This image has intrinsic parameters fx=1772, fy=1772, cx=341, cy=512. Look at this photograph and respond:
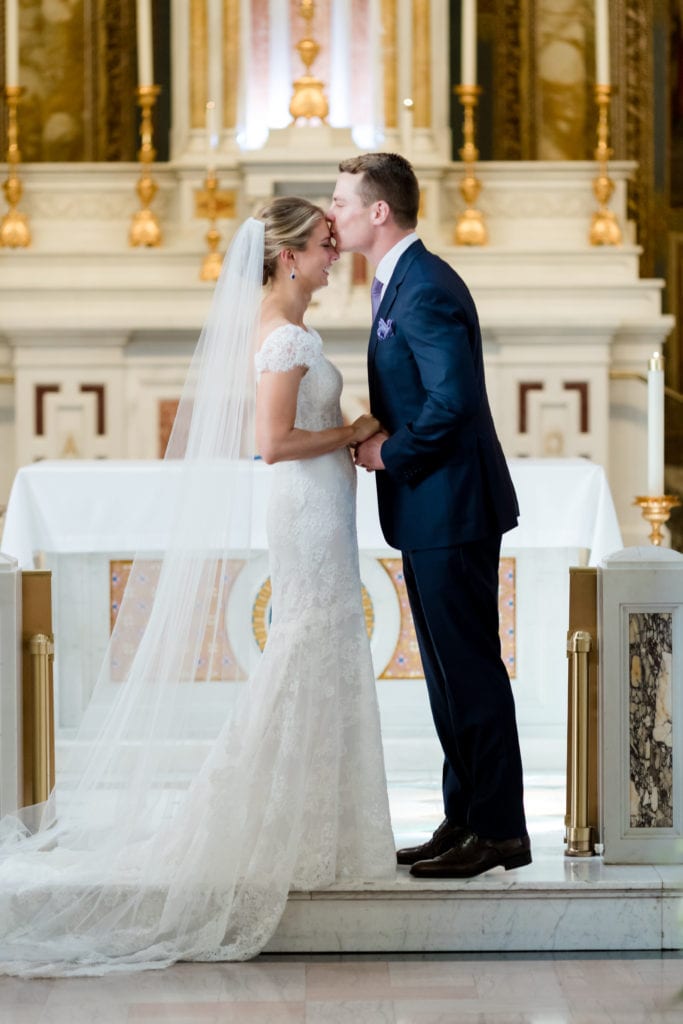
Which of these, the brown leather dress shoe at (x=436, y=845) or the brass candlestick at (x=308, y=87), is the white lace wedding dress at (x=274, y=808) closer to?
the brown leather dress shoe at (x=436, y=845)

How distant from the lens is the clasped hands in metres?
3.97

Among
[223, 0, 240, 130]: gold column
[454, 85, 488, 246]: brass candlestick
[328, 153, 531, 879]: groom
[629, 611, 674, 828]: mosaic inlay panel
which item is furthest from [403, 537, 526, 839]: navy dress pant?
[223, 0, 240, 130]: gold column

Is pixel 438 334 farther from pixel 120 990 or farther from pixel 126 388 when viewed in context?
pixel 126 388

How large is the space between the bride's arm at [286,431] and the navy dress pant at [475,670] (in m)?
0.31

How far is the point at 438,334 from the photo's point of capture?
3.88m

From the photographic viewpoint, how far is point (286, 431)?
13.0 ft

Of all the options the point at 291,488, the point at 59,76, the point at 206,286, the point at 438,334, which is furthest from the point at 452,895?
the point at 59,76

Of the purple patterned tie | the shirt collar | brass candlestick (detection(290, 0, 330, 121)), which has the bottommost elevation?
the purple patterned tie

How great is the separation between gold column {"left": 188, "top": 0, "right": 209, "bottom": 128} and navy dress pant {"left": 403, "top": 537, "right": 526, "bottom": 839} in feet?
13.1

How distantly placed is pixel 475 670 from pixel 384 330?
790 mm

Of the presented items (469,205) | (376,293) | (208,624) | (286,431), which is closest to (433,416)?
(286,431)

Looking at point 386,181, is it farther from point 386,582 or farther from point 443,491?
point 386,582

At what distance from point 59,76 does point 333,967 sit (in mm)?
5760

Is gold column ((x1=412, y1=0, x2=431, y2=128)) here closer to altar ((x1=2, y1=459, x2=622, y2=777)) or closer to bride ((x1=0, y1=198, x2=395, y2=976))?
altar ((x1=2, y1=459, x2=622, y2=777))
